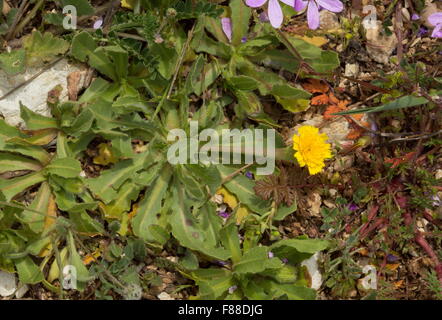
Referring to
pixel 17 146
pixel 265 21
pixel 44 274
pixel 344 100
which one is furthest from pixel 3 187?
pixel 344 100

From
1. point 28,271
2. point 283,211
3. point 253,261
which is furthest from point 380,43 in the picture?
point 28,271

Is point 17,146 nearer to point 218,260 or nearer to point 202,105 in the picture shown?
Answer: point 202,105

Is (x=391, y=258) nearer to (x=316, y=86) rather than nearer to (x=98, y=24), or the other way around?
(x=316, y=86)

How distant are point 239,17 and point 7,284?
2.10 meters

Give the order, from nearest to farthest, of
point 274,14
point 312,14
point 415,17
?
point 274,14, point 312,14, point 415,17

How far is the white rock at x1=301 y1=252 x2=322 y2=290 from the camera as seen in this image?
126 inches

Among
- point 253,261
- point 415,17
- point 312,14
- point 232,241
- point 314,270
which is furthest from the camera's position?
point 415,17

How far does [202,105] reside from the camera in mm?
3164

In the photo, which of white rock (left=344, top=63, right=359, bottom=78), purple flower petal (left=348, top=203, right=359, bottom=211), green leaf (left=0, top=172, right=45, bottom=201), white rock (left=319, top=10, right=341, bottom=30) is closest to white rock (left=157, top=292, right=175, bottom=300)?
green leaf (left=0, top=172, right=45, bottom=201)

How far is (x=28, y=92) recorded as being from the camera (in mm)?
3119

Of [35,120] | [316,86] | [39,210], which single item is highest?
[35,120]

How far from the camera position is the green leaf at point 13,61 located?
2996mm

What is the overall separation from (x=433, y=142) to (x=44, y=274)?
2.47m

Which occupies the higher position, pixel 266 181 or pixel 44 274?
pixel 266 181
